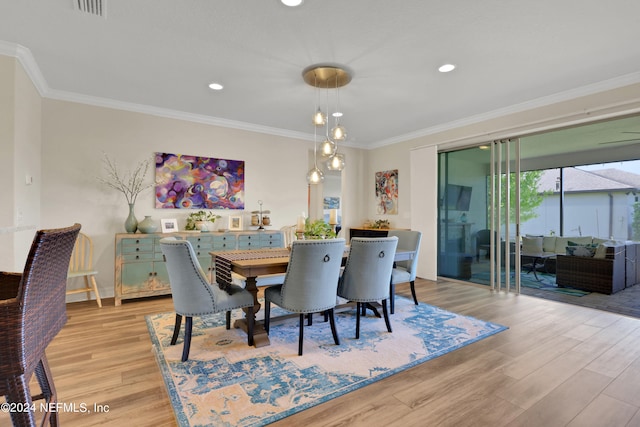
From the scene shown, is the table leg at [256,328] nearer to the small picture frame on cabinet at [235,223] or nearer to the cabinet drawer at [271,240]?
the cabinet drawer at [271,240]

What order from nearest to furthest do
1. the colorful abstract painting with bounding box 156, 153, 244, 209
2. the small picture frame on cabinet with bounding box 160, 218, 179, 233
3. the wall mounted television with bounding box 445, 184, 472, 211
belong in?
the small picture frame on cabinet with bounding box 160, 218, 179, 233
the colorful abstract painting with bounding box 156, 153, 244, 209
the wall mounted television with bounding box 445, 184, 472, 211

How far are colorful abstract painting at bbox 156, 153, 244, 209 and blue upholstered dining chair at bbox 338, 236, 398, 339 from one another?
9.58ft

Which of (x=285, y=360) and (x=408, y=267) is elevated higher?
(x=408, y=267)

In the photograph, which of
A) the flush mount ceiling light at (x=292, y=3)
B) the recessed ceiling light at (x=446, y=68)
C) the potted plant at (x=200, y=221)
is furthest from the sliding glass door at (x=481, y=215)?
the potted plant at (x=200, y=221)

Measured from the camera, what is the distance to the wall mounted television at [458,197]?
525 centimetres

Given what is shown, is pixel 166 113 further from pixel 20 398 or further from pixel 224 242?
pixel 20 398

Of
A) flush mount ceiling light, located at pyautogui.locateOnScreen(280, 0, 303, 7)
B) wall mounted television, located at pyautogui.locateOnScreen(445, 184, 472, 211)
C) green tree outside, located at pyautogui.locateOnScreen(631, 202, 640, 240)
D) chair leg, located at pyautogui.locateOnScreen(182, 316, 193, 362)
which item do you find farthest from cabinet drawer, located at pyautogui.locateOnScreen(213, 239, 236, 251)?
green tree outside, located at pyautogui.locateOnScreen(631, 202, 640, 240)

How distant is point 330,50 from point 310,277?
206 centimetres

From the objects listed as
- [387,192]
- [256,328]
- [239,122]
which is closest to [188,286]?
[256,328]

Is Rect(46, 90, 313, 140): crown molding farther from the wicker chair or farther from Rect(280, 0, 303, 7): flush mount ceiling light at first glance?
the wicker chair

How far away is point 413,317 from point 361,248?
1.27 m

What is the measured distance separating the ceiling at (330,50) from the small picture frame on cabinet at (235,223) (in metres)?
1.74

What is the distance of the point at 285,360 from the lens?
2.49 metres

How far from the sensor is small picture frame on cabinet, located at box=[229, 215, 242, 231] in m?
5.14
